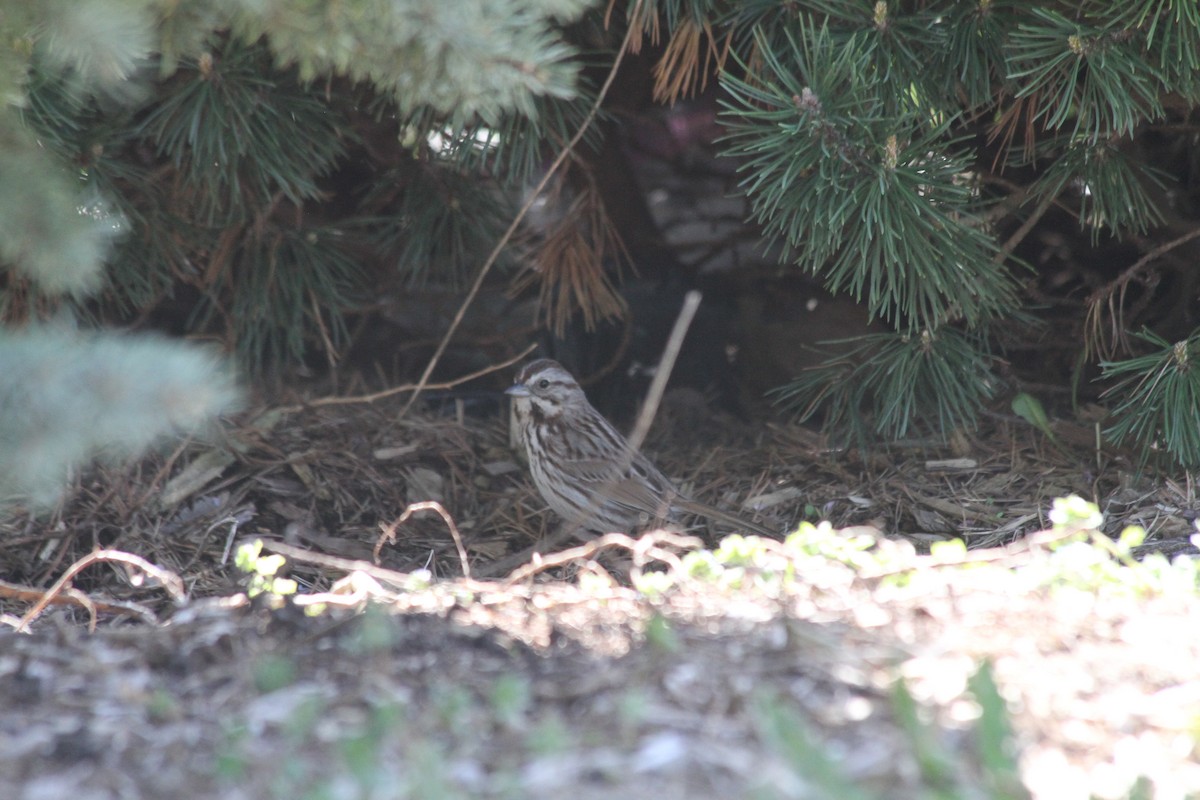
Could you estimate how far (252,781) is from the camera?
2.22 m

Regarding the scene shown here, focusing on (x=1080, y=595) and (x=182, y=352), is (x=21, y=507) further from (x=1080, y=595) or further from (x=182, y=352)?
(x=1080, y=595)

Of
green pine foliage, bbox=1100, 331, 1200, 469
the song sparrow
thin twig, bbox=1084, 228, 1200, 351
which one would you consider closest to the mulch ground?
green pine foliage, bbox=1100, 331, 1200, 469

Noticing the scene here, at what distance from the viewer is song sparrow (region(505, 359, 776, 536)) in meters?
5.32

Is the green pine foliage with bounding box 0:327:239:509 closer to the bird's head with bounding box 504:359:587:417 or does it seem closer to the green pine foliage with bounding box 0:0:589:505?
the green pine foliage with bounding box 0:0:589:505

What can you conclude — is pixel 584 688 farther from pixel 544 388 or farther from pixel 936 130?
pixel 544 388

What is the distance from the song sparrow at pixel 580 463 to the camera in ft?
17.4

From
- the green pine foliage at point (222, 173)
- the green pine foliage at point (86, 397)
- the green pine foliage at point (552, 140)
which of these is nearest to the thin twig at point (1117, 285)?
the green pine foliage at point (552, 140)

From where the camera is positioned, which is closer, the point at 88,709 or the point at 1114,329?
the point at 88,709

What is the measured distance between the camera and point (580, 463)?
551 cm

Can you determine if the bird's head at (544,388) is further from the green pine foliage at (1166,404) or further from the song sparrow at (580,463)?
the green pine foliage at (1166,404)

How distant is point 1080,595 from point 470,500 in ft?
9.86

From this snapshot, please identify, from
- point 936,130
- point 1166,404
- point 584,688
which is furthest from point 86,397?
point 1166,404

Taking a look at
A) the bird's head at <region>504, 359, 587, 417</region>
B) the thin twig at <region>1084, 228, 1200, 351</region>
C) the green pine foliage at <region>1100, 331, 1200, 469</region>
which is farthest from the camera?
the bird's head at <region>504, 359, 587, 417</region>

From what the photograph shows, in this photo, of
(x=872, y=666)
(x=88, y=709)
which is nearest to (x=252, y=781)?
(x=88, y=709)
